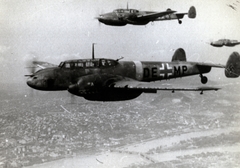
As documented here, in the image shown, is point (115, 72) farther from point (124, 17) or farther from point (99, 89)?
point (124, 17)

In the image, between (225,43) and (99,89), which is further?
(225,43)

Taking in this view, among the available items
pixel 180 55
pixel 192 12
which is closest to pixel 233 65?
pixel 180 55

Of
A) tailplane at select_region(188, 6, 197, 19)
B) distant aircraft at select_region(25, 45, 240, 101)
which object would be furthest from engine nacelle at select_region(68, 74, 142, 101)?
tailplane at select_region(188, 6, 197, 19)

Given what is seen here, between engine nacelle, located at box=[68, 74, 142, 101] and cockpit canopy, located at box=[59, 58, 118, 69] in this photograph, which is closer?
engine nacelle, located at box=[68, 74, 142, 101]

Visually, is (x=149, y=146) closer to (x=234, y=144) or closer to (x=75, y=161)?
(x=75, y=161)

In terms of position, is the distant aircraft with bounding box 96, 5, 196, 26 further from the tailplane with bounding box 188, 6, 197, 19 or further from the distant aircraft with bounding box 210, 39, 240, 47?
the distant aircraft with bounding box 210, 39, 240, 47

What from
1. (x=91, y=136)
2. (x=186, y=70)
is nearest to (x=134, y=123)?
(x=91, y=136)

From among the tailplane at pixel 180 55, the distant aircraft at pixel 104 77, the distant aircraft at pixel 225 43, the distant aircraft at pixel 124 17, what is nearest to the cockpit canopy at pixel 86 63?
the distant aircraft at pixel 104 77

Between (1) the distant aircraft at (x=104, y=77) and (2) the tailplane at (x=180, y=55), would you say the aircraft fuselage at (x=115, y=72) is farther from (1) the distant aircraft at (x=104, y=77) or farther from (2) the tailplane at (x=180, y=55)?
(2) the tailplane at (x=180, y=55)
